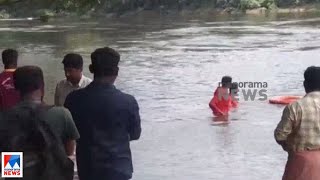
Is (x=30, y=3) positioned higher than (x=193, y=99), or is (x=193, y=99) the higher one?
(x=30, y=3)

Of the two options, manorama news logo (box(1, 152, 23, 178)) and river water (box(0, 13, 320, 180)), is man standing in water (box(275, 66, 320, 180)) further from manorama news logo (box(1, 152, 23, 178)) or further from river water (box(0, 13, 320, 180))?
river water (box(0, 13, 320, 180))

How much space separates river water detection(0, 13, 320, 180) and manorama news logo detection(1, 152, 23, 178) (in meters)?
4.69

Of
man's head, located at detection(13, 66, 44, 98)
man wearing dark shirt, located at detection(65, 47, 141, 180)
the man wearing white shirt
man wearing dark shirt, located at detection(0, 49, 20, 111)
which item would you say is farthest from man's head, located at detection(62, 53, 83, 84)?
man's head, located at detection(13, 66, 44, 98)

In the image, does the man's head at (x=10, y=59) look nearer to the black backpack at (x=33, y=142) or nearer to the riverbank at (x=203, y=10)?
the black backpack at (x=33, y=142)

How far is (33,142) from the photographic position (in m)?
3.89

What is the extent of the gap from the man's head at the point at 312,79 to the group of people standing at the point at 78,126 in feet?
3.62

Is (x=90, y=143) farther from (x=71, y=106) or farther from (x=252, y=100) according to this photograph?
(x=252, y=100)

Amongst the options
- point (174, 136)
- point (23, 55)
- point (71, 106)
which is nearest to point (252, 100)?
point (174, 136)

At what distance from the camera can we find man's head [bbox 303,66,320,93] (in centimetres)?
470

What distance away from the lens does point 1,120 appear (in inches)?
156

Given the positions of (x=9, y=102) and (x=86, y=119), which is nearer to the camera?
(x=86, y=119)

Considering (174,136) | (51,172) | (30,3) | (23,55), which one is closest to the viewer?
(51,172)

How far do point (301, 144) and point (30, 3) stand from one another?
652 cm

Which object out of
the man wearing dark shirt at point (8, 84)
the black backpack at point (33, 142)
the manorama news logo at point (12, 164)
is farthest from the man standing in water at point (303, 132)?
the man wearing dark shirt at point (8, 84)
